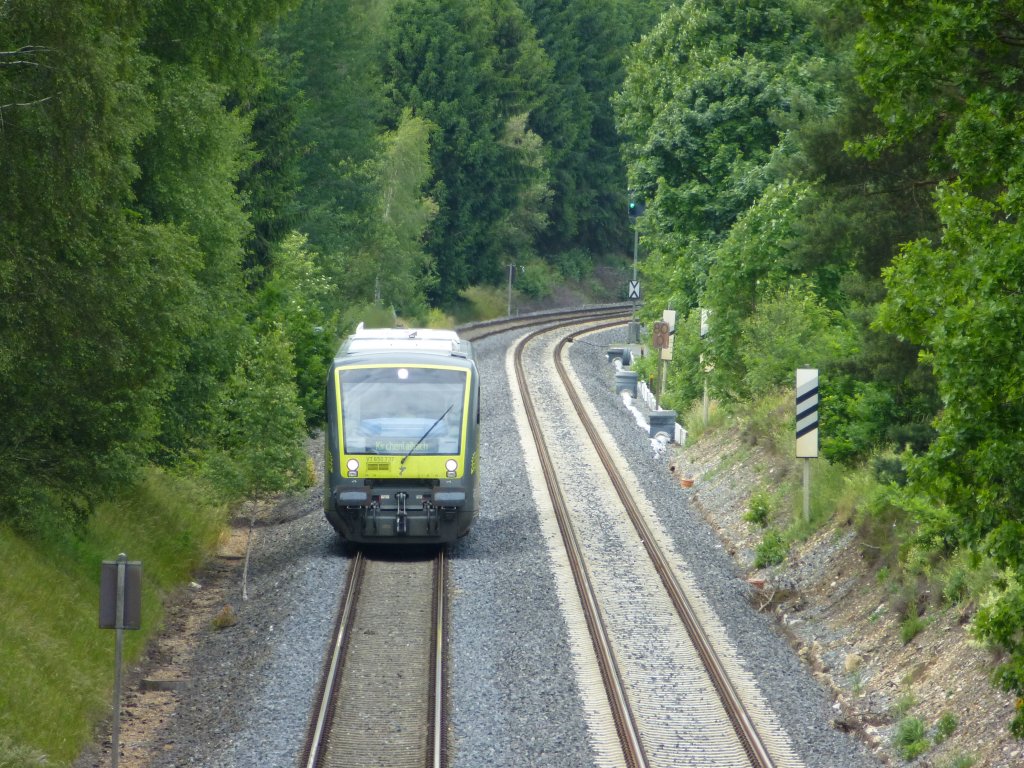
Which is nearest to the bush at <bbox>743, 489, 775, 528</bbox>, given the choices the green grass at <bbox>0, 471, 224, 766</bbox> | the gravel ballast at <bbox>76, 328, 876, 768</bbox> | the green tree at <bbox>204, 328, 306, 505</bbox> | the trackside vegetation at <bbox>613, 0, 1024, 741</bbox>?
the gravel ballast at <bbox>76, 328, 876, 768</bbox>

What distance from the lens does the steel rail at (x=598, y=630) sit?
1355 cm

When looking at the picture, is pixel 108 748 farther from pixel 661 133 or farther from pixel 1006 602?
pixel 661 133

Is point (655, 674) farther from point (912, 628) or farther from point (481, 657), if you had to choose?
point (912, 628)

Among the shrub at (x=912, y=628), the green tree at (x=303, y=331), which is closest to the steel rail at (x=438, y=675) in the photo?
the shrub at (x=912, y=628)

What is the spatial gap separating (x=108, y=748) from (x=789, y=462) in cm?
1428

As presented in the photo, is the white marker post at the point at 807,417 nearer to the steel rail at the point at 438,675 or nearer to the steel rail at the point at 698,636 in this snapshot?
the steel rail at the point at 698,636

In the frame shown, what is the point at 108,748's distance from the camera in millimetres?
14156

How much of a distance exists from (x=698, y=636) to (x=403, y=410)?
5.90m

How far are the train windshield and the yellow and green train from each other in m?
0.01

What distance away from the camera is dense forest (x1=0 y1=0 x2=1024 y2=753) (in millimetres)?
10695

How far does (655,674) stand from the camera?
51.6 ft

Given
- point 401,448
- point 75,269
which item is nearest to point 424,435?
point 401,448

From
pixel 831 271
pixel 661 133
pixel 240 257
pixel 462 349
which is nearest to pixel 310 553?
pixel 462 349

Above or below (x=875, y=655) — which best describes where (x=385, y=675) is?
above
